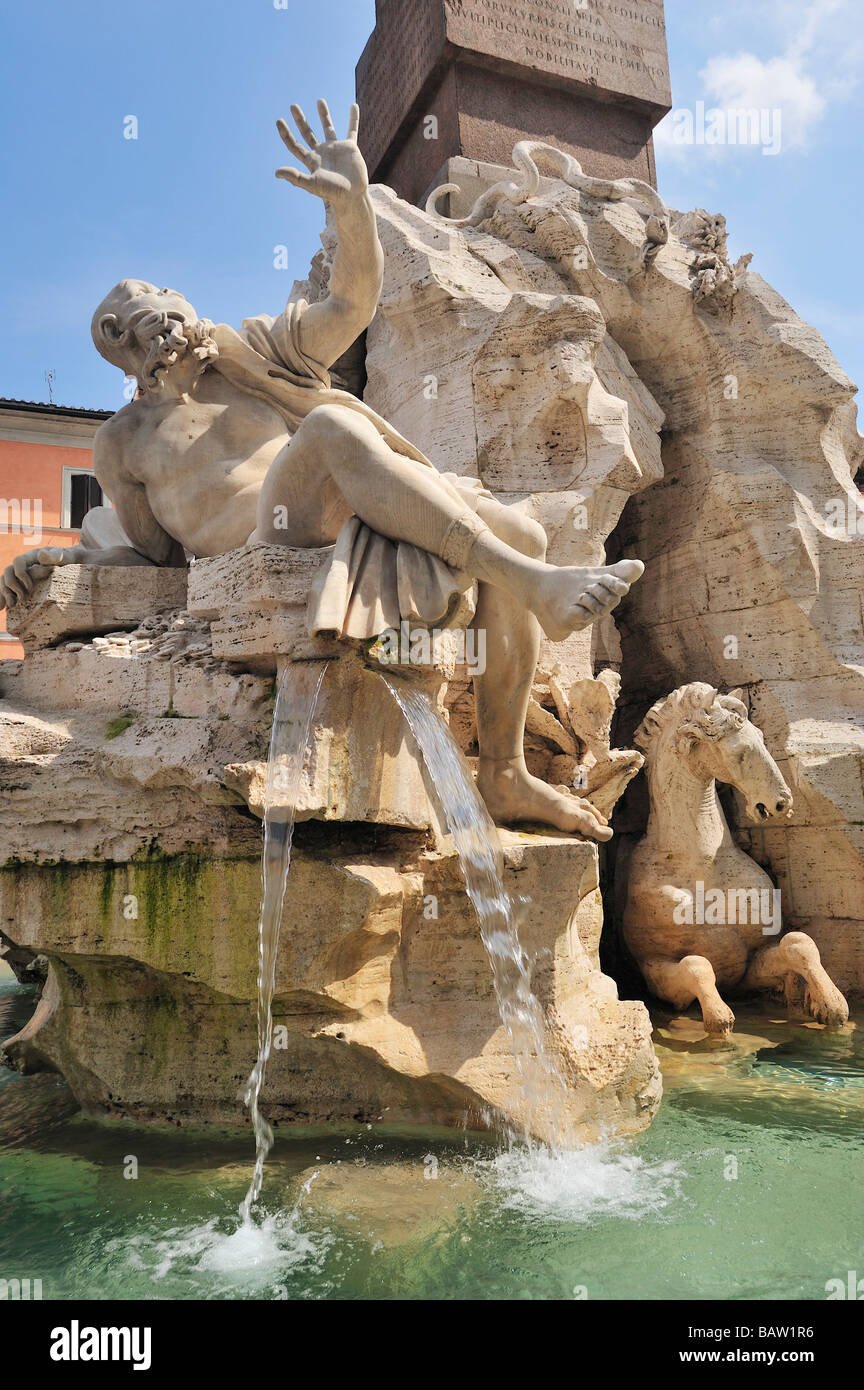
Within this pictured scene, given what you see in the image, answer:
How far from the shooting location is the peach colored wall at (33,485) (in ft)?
51.2

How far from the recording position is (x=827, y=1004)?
4.88 m

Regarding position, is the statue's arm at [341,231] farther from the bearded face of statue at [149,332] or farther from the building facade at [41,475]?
the building facade at [41,475]

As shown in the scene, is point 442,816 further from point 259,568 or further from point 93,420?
point 93,420

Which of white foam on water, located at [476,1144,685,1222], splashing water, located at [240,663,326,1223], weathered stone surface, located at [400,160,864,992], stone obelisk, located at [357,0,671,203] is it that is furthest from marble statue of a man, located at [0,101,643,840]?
stone obelisk, located at [357,0,671,203]

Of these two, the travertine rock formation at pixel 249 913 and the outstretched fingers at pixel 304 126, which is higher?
the outstretched fingers at pixel 304 126

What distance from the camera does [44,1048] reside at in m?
3.51

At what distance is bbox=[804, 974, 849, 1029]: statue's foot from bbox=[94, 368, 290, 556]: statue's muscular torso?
352cm

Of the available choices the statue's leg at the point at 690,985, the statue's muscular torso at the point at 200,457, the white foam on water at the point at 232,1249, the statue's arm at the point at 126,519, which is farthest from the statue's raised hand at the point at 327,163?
the statue's leg at the point at 690,985

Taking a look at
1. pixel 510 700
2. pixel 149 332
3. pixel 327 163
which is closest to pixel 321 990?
pixel 510 700

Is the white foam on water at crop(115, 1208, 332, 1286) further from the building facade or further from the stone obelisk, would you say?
the building facade

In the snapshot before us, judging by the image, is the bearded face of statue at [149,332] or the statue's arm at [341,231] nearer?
the statue's arm at [341,231]

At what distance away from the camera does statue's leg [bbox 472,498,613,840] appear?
3.46 meters

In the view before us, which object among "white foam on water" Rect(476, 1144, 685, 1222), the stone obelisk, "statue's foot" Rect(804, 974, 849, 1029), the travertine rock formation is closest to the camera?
"white foam on water" Rect(476, 1144, 685, 1222)
